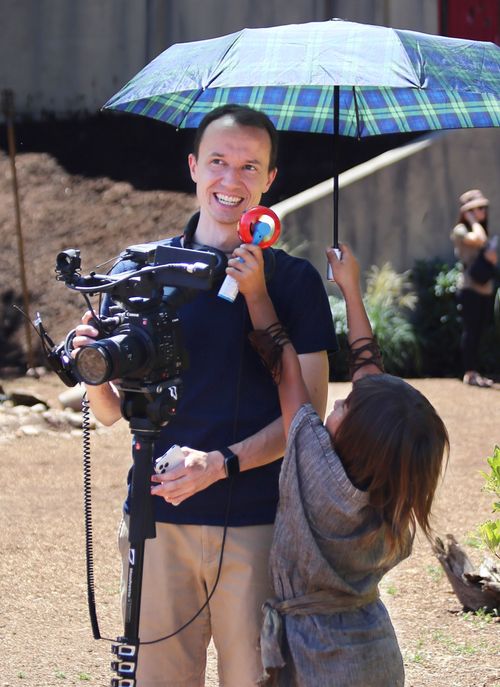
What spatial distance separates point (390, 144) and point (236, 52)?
Answer: 1078 cm

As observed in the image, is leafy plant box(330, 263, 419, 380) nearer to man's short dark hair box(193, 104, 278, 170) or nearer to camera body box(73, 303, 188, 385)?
man's short dark hair box(193, 104, 278, 170)

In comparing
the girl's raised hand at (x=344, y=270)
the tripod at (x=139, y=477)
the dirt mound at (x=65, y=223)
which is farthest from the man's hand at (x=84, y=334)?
the dirt mound at (x=65, y=223)

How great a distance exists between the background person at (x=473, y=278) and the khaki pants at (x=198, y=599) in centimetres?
779

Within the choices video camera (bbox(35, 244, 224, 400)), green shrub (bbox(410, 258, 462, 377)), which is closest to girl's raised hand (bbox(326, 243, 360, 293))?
video camera (bbox(35, 244, 224, 400))

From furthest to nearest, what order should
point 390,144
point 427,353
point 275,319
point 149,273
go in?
point 390,144, point 427,353, point 275,319, point 149,273

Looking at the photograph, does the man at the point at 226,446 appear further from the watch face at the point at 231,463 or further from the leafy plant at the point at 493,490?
the leafy plant at the point at 493,490

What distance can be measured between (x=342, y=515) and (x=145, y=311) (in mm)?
628

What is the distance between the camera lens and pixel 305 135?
14.0 meters

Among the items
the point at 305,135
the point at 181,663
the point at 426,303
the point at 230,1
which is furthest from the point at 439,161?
the point at 181,663

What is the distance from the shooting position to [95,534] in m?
6.34

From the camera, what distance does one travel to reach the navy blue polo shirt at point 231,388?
110 inches

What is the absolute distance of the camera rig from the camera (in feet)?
8.38

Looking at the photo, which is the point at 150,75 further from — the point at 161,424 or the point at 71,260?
the point at 161,424

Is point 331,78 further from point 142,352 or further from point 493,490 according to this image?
point 493,490
